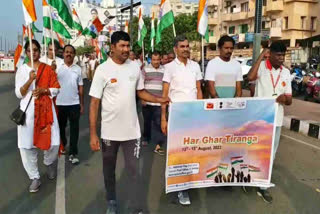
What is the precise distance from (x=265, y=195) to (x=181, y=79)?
5.36 feet

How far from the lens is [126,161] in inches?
146

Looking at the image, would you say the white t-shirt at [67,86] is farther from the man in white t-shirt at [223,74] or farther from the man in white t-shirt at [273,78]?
the man in white t-shirt at [273,78]

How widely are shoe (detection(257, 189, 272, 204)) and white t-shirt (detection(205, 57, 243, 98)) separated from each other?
1.20 meters

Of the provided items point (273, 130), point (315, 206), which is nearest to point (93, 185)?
point (273, 130)

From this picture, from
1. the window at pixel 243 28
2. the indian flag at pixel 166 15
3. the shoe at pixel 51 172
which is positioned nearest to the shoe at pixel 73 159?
the shoe at pixel 51 172

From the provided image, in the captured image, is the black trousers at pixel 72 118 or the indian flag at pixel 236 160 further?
the black trousers at pixel 72 118

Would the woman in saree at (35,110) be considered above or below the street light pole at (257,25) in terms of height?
below

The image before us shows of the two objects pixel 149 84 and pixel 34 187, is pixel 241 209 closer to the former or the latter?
pixel 34 187

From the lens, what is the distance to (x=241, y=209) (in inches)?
155

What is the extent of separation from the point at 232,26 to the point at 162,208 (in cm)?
4924

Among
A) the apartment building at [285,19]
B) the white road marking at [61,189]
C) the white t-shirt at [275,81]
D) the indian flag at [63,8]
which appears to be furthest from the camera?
the apartment building at [285,19]

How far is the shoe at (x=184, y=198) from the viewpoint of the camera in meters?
3.99

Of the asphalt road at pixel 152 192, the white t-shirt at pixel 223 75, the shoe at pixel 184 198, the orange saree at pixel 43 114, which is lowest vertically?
the asphalt road at pixel 152 192

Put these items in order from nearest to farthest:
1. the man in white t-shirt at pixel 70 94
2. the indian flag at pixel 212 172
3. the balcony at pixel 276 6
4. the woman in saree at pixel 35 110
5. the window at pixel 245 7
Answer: the indian flag at pixel 212 172 < the woman in saree at pixel 35 110 < the man in white t-shirt at pixel 70 94 < the balcony at pixel 276 6 < the window at pixel 245 7
